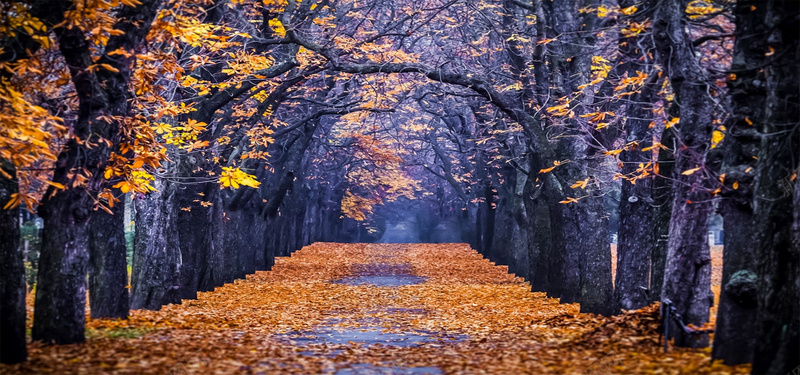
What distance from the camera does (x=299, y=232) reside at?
1938 inches

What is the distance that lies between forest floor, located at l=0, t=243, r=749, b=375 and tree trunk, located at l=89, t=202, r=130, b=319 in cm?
44

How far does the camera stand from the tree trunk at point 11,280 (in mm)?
8922

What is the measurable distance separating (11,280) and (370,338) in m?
6.23

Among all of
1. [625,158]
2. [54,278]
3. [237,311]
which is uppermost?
[625,158]

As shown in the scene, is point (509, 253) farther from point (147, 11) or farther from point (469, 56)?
point (147, 11)

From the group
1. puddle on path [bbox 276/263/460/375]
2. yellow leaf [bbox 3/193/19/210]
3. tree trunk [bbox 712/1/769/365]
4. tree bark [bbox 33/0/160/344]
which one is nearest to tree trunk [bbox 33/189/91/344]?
tree bark [bbox 33/0/160/344]

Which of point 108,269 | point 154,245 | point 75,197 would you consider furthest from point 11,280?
point 154,245

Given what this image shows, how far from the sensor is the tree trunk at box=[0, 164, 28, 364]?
8.92 metres

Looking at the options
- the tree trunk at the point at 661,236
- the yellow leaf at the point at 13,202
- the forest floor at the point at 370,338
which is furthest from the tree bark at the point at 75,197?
the tree trunk at the point at 661,236

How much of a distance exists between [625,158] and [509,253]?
18213mm

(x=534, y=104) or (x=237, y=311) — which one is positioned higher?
(x=534, y=104)

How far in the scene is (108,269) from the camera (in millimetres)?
14062

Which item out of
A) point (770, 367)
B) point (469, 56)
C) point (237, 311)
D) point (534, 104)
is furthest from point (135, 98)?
point (469, 56)

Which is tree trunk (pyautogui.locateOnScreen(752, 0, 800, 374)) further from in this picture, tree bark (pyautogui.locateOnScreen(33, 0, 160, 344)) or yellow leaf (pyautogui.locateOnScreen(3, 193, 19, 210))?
yellow leaf (pyautogui.locateOnScreen(3, 193, 19, 210))
